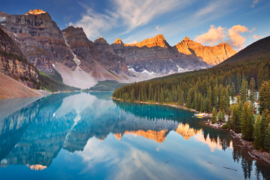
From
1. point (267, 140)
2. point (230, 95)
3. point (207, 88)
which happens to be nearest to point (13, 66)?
point (207, 88)

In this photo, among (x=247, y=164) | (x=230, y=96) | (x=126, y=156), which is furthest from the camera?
(x=230, y=96)

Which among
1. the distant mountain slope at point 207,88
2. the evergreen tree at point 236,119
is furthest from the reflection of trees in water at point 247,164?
the distant mountain slope at point 207,88

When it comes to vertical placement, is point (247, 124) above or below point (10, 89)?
below

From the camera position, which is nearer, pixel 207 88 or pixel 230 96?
pixel 230 96

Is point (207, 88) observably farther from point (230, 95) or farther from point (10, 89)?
point (10, 89)

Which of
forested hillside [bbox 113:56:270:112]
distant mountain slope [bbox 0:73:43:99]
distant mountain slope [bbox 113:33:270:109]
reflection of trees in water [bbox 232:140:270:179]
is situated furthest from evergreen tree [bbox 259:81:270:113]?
distant mountain slope [bbox 0:73:43:99]

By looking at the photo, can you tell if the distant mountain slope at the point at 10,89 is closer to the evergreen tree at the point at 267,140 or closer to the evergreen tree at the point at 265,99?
the evergreen tree at the point at 267,140

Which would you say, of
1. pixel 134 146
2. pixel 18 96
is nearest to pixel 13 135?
pixel 134 146

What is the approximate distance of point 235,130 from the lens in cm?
3509

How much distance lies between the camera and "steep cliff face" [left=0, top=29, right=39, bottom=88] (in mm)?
121938

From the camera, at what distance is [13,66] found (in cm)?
12975

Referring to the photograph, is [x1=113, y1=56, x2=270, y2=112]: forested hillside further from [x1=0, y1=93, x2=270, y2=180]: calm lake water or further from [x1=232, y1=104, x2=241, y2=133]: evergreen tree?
[x1=0, y1=93, x2=270, y2=180]: calm lake water

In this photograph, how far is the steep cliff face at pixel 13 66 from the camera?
122 m

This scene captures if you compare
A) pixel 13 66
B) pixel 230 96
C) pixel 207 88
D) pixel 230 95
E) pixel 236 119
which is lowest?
pixel 236 119
